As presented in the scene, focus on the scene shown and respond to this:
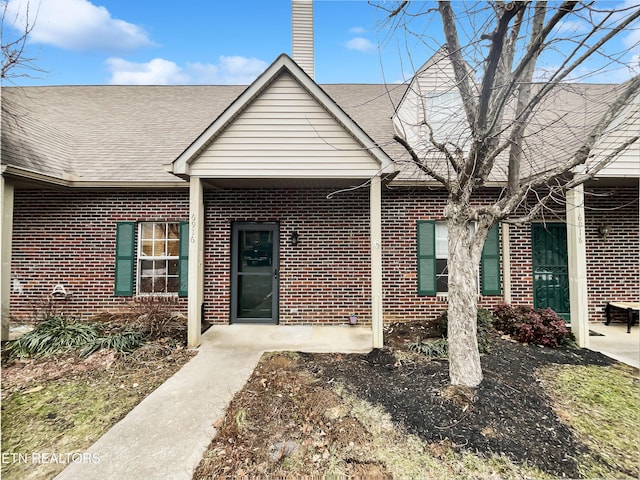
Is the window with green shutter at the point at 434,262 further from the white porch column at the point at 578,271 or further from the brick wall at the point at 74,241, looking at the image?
the brick wall at the point at 74,241

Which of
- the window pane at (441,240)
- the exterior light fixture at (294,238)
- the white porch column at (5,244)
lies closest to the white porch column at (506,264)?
the window pane at (441,240)

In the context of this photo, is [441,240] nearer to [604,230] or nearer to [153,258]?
[604,230]

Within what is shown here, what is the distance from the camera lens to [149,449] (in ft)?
9.55

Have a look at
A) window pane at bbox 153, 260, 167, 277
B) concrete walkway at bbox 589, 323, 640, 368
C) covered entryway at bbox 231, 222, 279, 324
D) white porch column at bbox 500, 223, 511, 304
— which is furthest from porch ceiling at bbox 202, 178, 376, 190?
concrete walkway at bbox 589, 323, 640, 368

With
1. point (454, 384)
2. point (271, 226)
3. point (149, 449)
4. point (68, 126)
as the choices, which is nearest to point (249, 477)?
point (149, 449)

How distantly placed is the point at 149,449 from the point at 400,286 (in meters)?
5.65

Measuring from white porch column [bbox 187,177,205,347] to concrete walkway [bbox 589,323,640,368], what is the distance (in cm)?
746

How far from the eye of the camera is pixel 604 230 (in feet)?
23.2

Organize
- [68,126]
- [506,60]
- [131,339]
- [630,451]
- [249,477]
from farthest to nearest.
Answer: [68,126] → [131,339] → [506,60] → [630,451] → [249,477]

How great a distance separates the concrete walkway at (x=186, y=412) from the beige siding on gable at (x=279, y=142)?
10.6 feet

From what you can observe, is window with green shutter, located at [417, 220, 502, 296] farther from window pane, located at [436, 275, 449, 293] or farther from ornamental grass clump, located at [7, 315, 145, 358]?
ornamental grass clump, located at [7, 315, 145, 358]

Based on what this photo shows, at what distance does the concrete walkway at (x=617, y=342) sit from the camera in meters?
5.16

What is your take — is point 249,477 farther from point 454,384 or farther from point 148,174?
point 148,174

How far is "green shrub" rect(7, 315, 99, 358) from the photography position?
519 centimetres
